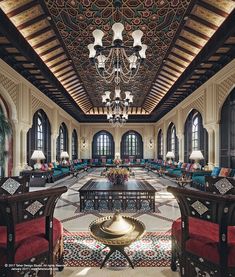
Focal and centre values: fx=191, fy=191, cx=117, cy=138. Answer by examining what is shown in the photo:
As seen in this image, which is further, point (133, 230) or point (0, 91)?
point (0, 91)

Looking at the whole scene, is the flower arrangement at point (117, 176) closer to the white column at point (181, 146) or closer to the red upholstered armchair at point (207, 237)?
the red upholstered armchair at point (207, 237)

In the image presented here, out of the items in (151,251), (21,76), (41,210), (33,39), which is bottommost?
(151,251)

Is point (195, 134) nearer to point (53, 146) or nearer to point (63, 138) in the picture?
point (53, 146)

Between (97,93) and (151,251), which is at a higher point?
(97,93)

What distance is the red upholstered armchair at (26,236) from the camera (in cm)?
150

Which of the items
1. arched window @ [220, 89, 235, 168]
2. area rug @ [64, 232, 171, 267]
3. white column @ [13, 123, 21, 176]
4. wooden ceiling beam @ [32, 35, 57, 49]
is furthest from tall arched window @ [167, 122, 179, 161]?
area rug @ [64, 232, 171, 267]

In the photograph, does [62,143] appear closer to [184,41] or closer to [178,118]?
[178,118]

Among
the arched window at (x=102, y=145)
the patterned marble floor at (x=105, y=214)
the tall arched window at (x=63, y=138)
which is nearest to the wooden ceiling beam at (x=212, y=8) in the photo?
the patterned marble floor at (x=105, y=214)

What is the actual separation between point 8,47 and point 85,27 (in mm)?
1950

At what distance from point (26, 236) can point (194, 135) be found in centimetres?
866

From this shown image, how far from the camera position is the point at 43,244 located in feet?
5.71

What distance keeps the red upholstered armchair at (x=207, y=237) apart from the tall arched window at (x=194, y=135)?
21.5 feet

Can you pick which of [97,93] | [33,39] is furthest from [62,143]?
[33,39]

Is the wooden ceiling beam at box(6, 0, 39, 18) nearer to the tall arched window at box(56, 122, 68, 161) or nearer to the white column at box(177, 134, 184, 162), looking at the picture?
the white column at box(177, 134, 184, 162)
